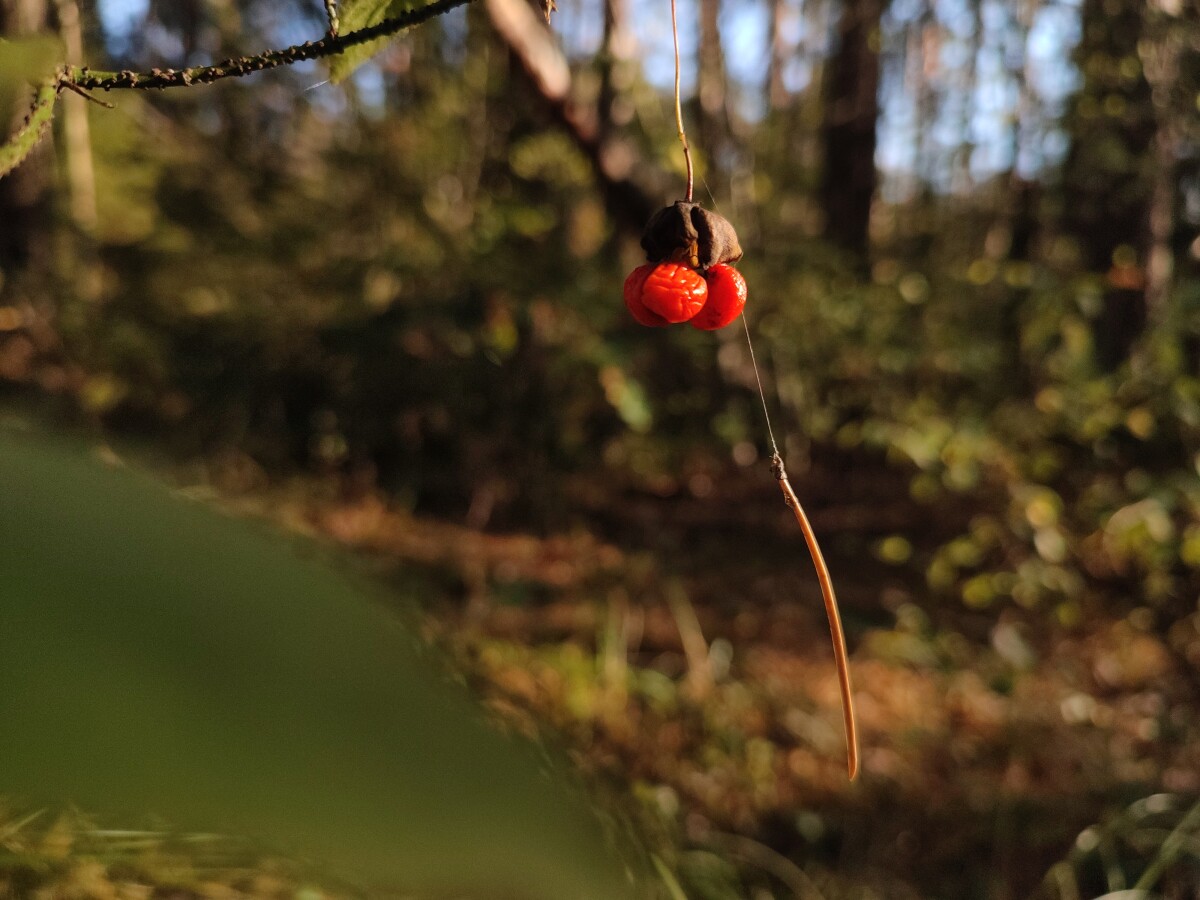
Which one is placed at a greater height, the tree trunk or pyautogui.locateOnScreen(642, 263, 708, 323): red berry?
the tree trunk

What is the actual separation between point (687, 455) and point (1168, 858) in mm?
2115

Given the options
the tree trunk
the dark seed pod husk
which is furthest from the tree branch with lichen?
the tree trunk

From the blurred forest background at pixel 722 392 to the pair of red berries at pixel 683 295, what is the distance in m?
1.55

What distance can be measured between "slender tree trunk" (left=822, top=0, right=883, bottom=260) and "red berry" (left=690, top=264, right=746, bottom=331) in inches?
126

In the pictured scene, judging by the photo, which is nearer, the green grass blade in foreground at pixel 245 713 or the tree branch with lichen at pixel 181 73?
the green grass blade in foreground at pixel 245 713

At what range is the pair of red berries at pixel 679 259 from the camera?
588mm

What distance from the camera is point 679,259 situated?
1.95 ft

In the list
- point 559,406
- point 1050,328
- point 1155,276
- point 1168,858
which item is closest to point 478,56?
point 559,406

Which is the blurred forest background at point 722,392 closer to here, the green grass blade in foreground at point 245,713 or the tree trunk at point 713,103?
the tree trunk at point 713,103

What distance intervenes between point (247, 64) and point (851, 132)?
161 inches

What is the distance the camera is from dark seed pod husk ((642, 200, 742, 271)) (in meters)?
0.59

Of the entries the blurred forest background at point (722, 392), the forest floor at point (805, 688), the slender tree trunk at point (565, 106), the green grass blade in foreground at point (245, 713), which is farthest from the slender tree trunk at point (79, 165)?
the green grass blade in foreground at point (245, 713)

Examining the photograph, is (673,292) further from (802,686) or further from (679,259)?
(802,686)

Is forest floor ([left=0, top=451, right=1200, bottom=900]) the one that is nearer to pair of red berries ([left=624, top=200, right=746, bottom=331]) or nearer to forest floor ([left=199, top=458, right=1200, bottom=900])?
forest floor ([left=199, top=458, right=1200, bottom=900])
